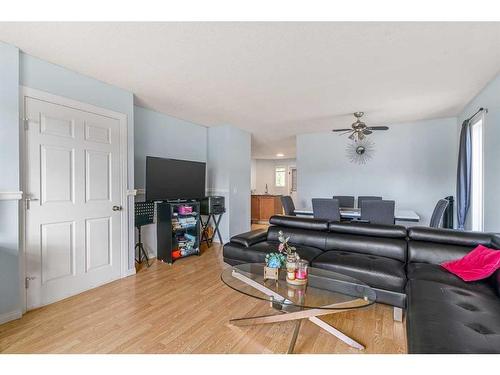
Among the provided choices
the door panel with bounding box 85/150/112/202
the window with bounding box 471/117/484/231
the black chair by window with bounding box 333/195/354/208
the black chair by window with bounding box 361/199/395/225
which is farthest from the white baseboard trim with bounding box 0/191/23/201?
the window with bounding box 471/117/484/231

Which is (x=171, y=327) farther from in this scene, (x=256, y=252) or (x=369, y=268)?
(x=369, y=268)

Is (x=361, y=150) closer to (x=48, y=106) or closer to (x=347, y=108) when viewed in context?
(x=347, y=108)

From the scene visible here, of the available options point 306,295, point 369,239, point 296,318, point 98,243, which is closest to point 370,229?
point 369,239

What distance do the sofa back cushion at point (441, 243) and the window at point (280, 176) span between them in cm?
693

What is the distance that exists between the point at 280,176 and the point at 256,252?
273 inches

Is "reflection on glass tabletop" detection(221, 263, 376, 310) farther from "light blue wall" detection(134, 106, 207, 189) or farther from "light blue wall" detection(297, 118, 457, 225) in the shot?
"light blue wall" detection(297, 118, 457, 225)

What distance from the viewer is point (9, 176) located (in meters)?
2.09

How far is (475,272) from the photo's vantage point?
1.97 m

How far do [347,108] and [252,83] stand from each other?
69.9 inches

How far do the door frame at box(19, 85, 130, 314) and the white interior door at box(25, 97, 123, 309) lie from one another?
0.11 ft

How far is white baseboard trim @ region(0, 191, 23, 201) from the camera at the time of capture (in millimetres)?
2029

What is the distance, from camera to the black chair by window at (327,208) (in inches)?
147

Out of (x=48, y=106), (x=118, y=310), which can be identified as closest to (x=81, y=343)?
(x=118, y=310)

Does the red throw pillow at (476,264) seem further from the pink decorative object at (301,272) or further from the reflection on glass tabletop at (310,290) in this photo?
the pink decorative object at (301,272)
